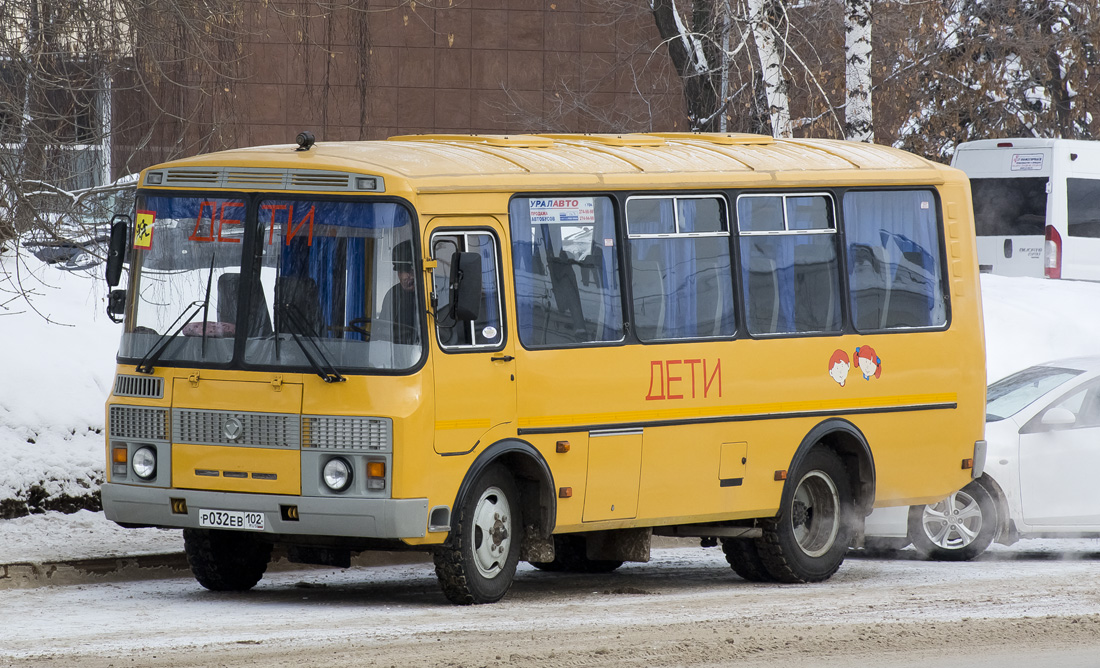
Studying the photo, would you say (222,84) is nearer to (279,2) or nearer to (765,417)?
(279,2)

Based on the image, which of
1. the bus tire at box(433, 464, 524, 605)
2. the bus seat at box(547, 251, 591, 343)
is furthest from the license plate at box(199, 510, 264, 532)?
the bus seat at box(547, 251, 591, 343)

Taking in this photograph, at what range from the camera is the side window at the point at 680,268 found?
35.7 ft

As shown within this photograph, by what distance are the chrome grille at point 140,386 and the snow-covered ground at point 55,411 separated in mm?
1553

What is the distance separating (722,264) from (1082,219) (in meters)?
14.3

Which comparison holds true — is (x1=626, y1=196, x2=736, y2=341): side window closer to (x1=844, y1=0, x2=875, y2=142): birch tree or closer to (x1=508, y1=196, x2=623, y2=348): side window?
(x1=508, y1=196, x2=623, y2=348): side window

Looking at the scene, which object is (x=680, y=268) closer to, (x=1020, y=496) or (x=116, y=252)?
(x=116, y=252)

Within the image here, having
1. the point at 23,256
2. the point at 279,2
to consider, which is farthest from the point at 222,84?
the point at 23,256

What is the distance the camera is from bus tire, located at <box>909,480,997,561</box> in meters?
13.0

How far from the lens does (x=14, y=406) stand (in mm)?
13445

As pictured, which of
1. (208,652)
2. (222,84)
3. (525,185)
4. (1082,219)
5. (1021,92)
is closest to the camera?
(208,652)

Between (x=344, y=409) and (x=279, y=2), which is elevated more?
(x=279, y=2)

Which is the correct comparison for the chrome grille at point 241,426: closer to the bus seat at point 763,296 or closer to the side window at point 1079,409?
the bus seat at point 763,296

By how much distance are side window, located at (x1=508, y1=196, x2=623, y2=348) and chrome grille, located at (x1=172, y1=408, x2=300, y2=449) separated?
1.45 m

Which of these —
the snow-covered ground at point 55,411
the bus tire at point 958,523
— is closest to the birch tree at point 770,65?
the snow-covered ground at point 55,411
